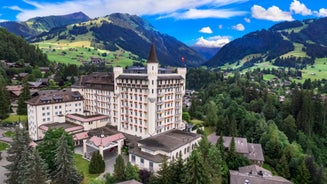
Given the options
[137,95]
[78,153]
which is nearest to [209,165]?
[137,95]

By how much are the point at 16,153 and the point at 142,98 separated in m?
32.8

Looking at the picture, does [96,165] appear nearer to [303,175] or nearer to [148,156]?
[148,156]

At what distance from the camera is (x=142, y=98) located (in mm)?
67312

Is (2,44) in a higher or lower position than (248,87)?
higher

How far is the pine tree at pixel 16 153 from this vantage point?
43.2m

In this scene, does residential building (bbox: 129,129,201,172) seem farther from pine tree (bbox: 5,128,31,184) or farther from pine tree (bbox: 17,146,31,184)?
pine tree (bbox: 5,128,31,184)

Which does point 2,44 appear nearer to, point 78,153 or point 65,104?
point 65,104

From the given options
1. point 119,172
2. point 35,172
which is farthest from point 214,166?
point 35,172

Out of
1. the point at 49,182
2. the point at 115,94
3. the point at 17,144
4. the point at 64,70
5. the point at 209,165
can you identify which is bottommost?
the point at 49,182

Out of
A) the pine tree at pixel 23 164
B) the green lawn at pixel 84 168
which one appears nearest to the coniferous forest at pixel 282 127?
the green lawn at pixel 84 168

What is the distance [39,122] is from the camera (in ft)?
237

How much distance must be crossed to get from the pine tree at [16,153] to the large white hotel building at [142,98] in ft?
97.6

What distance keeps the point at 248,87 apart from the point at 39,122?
116 metres

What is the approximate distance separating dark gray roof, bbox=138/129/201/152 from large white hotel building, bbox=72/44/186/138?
4579 mm
